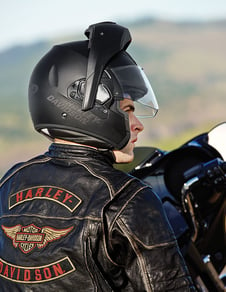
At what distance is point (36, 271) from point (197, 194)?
4.41ft

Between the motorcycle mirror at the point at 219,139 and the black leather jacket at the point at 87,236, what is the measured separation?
1296 millimetres

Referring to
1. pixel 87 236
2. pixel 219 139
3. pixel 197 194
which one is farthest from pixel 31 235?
pixel 219 139

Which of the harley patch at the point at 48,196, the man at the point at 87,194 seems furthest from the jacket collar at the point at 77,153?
the harley patch at the point at 48,196

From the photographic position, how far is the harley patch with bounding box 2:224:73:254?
2490 millimetres

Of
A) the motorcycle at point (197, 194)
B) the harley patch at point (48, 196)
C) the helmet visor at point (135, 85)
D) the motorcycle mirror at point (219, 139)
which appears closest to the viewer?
the harley patch at point (48, 196)

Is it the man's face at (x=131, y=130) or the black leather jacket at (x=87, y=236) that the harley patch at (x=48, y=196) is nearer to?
the black leather jacket at (x=87, y=236)

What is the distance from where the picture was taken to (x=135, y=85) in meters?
2.83

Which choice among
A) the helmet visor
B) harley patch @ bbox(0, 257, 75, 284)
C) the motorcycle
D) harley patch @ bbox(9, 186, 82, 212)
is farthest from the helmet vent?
the motorcycle

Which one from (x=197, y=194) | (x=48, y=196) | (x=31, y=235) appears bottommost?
(x=197, y=194)

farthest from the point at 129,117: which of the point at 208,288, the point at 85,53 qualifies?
the point at 208,288

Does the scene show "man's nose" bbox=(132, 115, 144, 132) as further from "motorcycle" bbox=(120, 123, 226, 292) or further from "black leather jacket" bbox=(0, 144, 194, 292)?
"motorcycle" bbox=(120, 123, 226, 292)

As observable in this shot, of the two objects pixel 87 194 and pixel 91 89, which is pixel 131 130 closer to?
pixel 91 89

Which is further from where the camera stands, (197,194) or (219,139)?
(219,139)

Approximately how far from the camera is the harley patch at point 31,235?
2.49 metres
